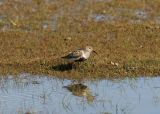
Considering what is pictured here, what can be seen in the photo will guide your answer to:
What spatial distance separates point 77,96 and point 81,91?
1.79ft

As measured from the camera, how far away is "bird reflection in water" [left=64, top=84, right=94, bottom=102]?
41.1ft

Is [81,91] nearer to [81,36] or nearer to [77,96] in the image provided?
[77,96]

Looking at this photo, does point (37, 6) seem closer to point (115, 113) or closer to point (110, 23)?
point (110, 23)

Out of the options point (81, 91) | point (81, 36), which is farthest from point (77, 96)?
point (81, 36)

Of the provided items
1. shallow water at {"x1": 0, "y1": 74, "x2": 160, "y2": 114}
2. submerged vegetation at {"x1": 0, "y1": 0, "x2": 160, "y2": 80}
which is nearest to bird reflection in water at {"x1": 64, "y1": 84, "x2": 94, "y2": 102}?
shallow water at {"x1": 0, "y1": 74, "x2": 160, "y2": 114}

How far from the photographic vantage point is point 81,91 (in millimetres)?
13117

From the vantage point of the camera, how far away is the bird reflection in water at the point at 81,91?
41.1 ft

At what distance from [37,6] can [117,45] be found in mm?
8164

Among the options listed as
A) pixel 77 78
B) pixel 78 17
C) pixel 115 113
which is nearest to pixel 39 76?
pixel 77 78

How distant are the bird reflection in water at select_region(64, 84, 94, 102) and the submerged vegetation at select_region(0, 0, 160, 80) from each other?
1.15 meters

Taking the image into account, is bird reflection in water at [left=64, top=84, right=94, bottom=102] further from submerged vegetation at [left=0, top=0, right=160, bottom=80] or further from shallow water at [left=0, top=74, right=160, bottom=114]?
submerged vegetation at [left=0, top=0, right=160, bottom=80]

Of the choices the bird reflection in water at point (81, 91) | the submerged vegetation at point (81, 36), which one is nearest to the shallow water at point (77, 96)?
the bird reflection in water at point (81, 91)

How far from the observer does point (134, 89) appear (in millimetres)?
13281

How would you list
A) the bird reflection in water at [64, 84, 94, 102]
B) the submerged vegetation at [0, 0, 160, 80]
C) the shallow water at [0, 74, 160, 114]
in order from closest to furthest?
1. the shallow water at [0, 74, 160, 114]
2. the bird reflection in water at [64, 84, 94, 102]
3. the submerged vegetation at [0, 0, 160, 80]
